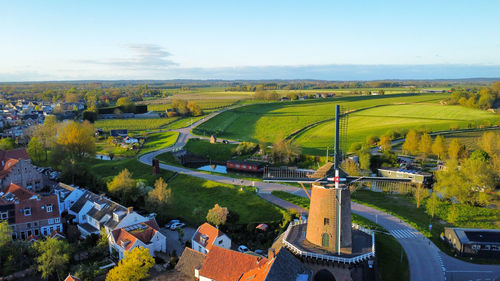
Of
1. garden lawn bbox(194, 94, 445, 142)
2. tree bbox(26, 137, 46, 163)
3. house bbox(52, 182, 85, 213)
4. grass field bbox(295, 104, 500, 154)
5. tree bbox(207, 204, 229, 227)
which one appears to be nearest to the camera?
tree bbox(207, 204, 229, 227)

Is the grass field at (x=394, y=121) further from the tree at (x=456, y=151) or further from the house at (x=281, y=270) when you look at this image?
the house at (x=281, y=270)

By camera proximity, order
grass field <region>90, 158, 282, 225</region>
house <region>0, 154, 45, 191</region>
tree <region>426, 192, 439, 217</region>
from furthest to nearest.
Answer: house <region>0, 154, 45, 191</region> < grass field <region>90, 158, 282, 225</region> < tree <region>426, 192, 439, 217</region>

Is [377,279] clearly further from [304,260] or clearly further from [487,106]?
[487,106]

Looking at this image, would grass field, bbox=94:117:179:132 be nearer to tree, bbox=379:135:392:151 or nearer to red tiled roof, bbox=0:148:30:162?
red tiled roof, bbox=0:148:30:162

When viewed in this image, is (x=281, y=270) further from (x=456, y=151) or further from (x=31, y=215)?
(x=456, y=151)

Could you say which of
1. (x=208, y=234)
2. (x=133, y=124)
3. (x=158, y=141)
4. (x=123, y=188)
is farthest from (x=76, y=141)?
(x=133, y=124)

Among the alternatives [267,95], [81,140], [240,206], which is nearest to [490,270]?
[240,206]

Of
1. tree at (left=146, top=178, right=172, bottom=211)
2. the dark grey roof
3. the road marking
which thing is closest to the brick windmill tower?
the dark grey roof

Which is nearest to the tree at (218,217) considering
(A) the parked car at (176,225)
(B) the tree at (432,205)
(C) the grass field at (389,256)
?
(A) the parked car at (176,225)
